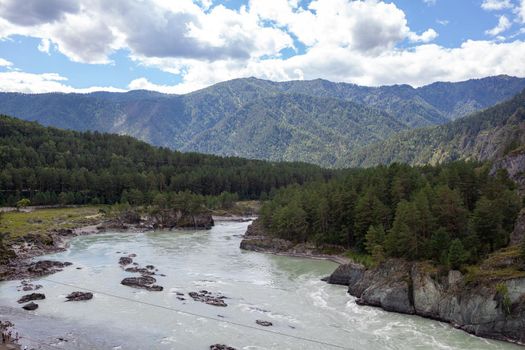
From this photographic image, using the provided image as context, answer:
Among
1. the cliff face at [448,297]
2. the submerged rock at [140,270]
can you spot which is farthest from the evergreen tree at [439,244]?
the submerged rock at [140,270]

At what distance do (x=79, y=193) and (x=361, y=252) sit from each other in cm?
12636

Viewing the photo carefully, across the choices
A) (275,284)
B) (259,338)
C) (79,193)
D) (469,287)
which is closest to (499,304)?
(469,287)

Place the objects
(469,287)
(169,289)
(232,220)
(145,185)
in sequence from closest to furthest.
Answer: (469,287), (169,289), (232,220), (145,185)

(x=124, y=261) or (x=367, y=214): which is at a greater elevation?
(x=367, y=214)

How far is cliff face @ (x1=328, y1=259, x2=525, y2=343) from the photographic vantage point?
2021 inches

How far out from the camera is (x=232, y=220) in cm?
17762

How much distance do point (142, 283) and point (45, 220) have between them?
3015 inches

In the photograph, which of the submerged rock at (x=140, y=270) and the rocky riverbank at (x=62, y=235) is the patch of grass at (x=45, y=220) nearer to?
the rocky riverbank at (x=62, y=235)

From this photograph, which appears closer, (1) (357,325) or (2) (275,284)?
(1) (357,325)

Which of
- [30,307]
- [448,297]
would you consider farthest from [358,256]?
[30,307]

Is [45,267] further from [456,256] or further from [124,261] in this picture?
[456,256]

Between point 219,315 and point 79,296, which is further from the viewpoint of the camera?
point 79,296

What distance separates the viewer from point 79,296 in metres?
67.1

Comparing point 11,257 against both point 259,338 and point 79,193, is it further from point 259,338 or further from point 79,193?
point 79,193
